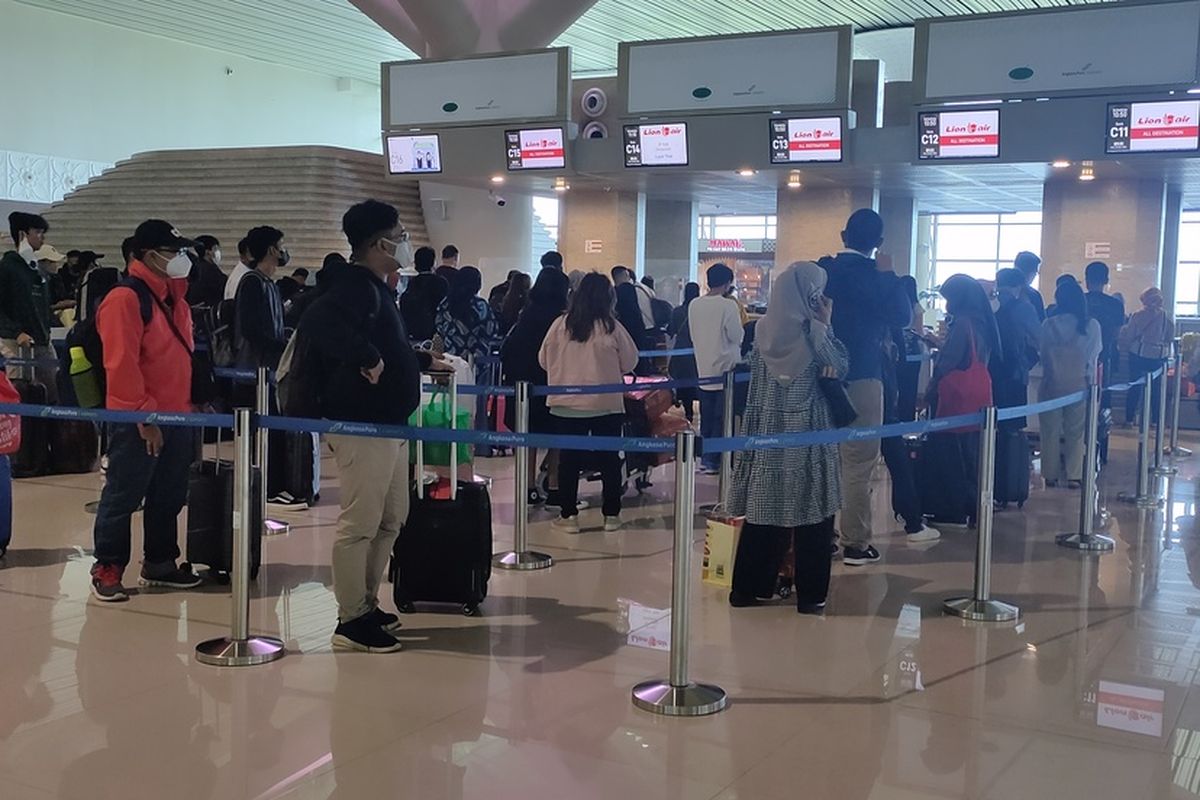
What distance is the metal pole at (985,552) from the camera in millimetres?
5426

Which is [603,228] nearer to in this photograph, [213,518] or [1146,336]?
[1146,336]

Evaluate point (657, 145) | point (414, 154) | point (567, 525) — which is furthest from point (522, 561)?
point (414, 154)

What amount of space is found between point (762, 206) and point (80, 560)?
15364 mm

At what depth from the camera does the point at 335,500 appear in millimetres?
8172

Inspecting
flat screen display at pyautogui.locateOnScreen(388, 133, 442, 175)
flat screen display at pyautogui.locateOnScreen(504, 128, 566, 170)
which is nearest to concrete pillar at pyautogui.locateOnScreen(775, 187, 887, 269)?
flat screen display at pyautogui.locateOnScreen(504, 128, 566, 170)

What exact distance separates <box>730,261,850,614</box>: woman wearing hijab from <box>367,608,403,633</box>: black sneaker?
1646 mm

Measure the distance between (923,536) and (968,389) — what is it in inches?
38.0

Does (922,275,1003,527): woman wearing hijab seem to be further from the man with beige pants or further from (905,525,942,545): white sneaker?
the man with beige pants

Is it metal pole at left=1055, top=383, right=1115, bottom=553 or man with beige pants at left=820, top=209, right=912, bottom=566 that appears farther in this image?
metal pole at left=1055, top=383, right=1115, bottom=553

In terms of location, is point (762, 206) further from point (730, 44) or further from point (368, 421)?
point (368, 421)

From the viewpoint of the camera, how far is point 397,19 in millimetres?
14984

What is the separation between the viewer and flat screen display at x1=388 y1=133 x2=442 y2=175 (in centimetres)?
1343

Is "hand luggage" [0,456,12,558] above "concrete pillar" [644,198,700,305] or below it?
below

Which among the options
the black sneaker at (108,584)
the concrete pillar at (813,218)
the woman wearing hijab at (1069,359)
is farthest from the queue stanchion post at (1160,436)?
the black sneaker at (108,584)
